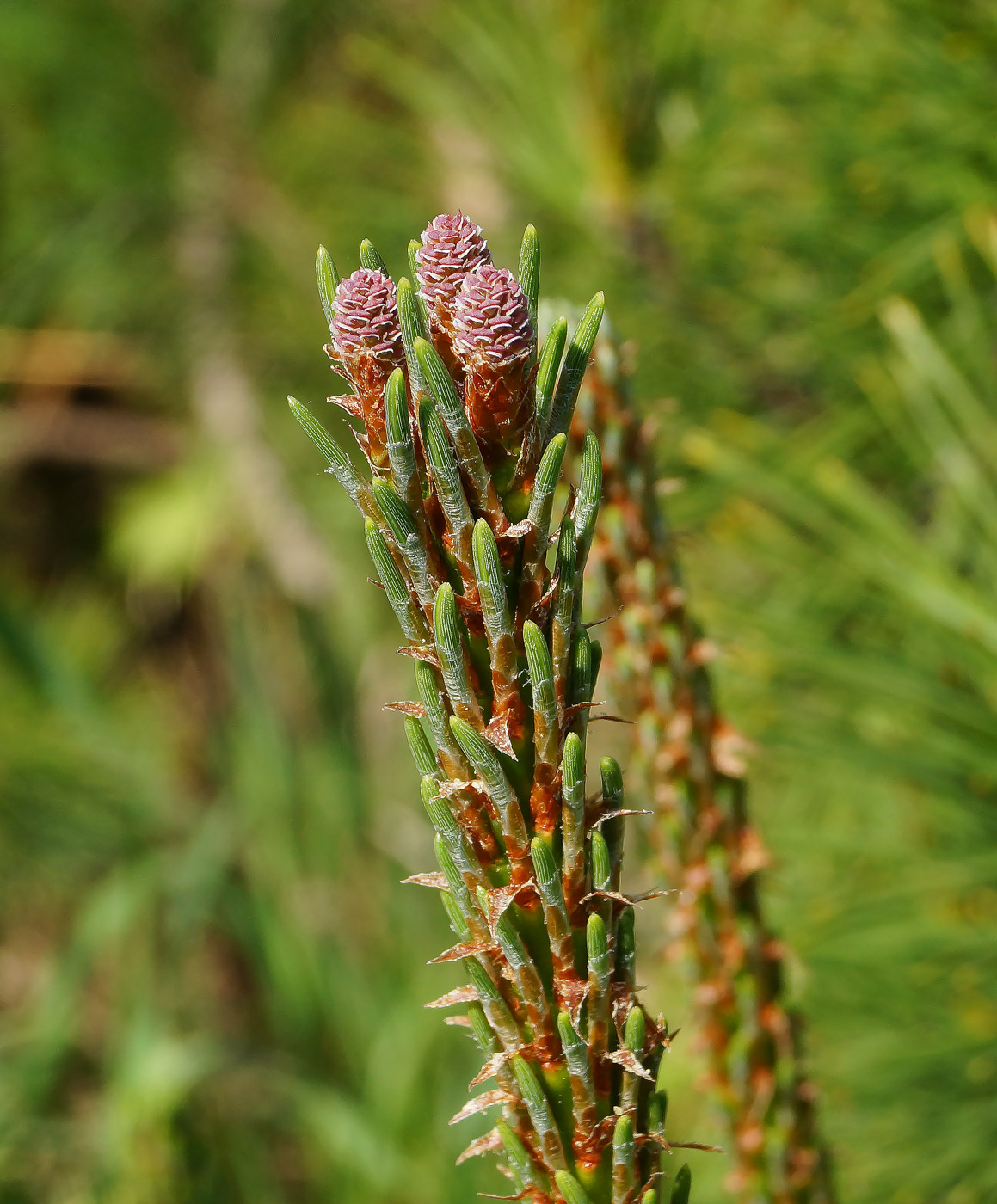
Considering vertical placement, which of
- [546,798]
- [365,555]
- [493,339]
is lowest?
[546,798]

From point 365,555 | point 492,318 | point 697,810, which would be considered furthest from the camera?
point 365,555

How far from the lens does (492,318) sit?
0.31 m

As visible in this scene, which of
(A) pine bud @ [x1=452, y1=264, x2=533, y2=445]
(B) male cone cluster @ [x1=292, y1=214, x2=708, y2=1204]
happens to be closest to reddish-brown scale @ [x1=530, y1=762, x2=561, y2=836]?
(B) male cone cluster @ [x1=292, y1=214, x2=708, y2=1204]

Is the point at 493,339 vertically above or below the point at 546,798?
above

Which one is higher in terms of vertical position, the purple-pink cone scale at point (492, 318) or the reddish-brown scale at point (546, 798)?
the purple-pink cone scale at point (492, 318)

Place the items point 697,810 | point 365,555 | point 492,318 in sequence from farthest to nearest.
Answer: point 365,555
point 697,810
point 492,318

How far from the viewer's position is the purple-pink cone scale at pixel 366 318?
1.02ft

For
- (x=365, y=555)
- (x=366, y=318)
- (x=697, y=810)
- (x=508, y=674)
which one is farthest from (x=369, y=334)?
(x=365, y=555)

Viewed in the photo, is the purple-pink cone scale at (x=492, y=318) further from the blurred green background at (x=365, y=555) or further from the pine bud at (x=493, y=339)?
the blurred green background at (x=365, y=555)

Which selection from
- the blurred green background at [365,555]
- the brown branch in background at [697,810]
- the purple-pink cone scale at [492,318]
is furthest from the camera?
the blurred green background at [365,555]

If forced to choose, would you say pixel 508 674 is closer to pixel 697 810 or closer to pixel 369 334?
pixel 369 334

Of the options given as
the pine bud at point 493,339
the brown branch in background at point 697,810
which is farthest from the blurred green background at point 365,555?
the pine bud at point 493,339

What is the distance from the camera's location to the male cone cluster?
0.31 meters

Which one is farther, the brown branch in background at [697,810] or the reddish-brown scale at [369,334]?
the brown branch in background at [697,810]
